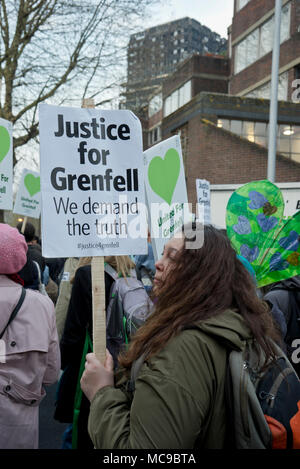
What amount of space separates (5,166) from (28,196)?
10.4 feet

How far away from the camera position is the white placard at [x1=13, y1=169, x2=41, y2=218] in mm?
6785

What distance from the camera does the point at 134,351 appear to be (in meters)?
1.47

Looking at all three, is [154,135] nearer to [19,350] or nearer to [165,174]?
[165,174]

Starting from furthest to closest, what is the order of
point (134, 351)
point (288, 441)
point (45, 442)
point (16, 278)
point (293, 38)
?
point (293, 38), point (45, 442), point (16, 278), point (134, 351), point (288, 441)

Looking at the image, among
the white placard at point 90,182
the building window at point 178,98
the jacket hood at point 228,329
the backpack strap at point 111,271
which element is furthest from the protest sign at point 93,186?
the building window at point 178,98

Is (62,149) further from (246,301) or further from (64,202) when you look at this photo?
(246,301)

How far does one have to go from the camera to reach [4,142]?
12.4ft

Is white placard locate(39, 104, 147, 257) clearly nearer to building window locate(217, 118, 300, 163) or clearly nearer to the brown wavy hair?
the brown wavy hair

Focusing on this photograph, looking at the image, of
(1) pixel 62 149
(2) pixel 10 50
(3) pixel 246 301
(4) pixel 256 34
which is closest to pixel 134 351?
(3) pixel 246 301

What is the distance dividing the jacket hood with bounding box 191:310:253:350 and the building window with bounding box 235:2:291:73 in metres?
20.2

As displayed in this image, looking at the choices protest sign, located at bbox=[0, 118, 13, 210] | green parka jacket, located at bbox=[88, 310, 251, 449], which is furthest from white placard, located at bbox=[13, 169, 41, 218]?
green parka jacket, located at bbox=[88, 310, 251, 449]

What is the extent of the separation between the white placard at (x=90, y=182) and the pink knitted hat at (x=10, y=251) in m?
0.44

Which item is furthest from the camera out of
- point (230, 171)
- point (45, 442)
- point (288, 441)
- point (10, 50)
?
point (230, 171)
